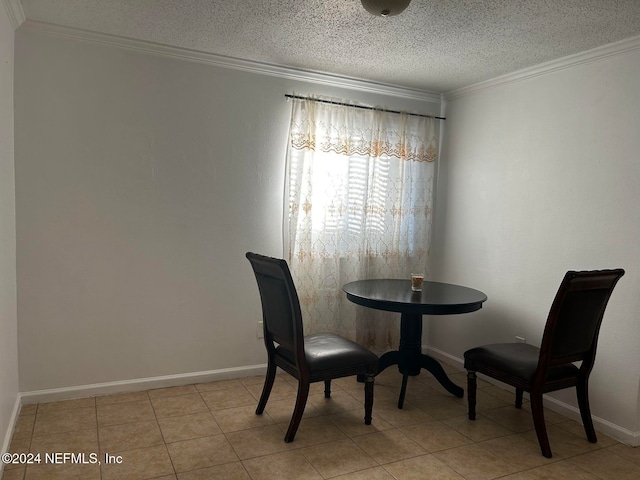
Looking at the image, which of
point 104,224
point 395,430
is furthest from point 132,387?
point 395,430

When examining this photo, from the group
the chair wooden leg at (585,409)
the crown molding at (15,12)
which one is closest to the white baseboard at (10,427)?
the crown molding at (15,12)

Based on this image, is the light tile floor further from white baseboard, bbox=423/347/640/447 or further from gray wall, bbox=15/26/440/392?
gray wall, bbox=15/26/440/392

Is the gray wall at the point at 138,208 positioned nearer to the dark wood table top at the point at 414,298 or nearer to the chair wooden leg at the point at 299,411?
the dark wood table top at the point at 414,298

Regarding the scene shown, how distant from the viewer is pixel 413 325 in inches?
136

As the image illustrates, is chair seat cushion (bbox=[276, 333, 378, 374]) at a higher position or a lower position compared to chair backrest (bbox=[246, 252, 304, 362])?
lower

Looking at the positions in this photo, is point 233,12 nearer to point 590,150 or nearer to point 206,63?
point 206,63

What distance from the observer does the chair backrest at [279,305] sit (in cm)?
264

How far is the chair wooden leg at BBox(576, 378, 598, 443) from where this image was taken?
2.78 meters

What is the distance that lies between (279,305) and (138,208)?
1.21 m

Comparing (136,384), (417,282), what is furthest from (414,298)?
(136,384)

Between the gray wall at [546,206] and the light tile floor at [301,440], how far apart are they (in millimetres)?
539

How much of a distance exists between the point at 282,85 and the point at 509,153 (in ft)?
5.67

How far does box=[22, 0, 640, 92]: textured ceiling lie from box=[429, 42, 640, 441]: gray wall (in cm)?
31

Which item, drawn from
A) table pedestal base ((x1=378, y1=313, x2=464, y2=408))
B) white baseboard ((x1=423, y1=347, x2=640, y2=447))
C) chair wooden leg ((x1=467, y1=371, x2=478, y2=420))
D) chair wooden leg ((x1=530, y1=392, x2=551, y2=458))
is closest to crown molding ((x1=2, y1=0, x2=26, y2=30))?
table pedestal base ((x1=378, y1=313, x2=464, y2=408))
